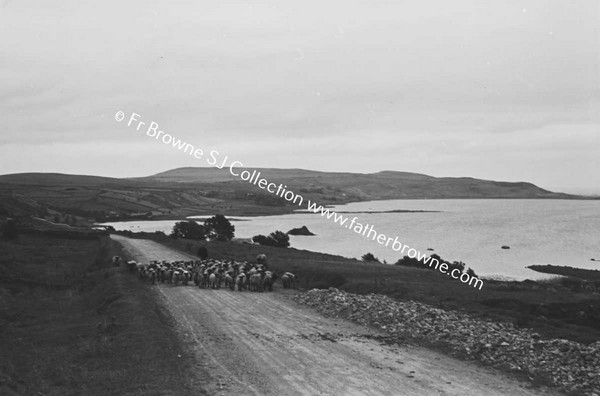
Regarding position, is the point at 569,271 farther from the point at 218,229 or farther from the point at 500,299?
the point at 218,229

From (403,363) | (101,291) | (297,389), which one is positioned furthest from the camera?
(101,291)

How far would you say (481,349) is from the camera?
19047mm

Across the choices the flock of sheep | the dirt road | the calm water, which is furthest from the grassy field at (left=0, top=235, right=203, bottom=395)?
the calm water

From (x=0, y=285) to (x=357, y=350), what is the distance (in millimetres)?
29130

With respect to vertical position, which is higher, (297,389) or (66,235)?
(297,389)

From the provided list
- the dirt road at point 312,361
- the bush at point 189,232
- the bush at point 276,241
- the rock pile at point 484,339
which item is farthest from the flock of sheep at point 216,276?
the bush at point 189,232

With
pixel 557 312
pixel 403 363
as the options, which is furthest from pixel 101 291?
pixel 557 312

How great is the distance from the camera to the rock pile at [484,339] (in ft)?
53.8

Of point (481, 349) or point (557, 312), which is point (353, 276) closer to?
point (557, 312)

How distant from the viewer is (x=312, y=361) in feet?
57.3

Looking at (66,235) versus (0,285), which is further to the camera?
(66,235)

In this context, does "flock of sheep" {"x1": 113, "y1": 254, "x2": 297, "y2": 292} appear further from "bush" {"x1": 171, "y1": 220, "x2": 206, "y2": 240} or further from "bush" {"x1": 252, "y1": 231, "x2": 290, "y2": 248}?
"bush" {"x1": 171, "y1": 220, "x2": 206, "y2": 240}

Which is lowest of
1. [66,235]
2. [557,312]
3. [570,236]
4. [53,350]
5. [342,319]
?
[66,235]

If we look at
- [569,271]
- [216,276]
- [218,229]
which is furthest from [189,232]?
[569,271]
